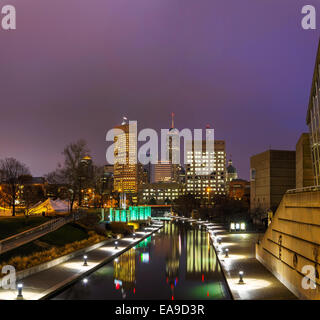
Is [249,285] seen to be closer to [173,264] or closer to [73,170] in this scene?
[173,264]

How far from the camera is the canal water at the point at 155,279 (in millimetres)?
21189

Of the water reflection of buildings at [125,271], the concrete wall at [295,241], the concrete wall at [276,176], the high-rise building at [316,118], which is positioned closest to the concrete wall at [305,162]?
the high-rise building at [316,118]

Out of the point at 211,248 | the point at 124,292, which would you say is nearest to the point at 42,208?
the point at 211,248

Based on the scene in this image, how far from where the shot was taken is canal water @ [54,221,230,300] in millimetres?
21189

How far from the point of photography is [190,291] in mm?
22375

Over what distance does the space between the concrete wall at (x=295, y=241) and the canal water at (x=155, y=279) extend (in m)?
3.43

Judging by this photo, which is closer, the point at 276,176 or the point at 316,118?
the point at 316,118

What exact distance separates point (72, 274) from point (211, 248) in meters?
21.0

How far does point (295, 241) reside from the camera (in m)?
20.5

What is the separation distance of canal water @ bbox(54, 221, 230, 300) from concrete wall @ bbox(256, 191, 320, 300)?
3429 mm

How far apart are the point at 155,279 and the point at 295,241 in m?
10.0

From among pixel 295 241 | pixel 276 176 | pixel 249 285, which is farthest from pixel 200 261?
pixel 276 176

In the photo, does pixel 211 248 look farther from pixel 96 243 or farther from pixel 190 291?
pixel 190 291

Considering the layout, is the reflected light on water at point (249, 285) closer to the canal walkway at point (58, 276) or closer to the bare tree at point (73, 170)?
the canal walkway at point (58, 276)
